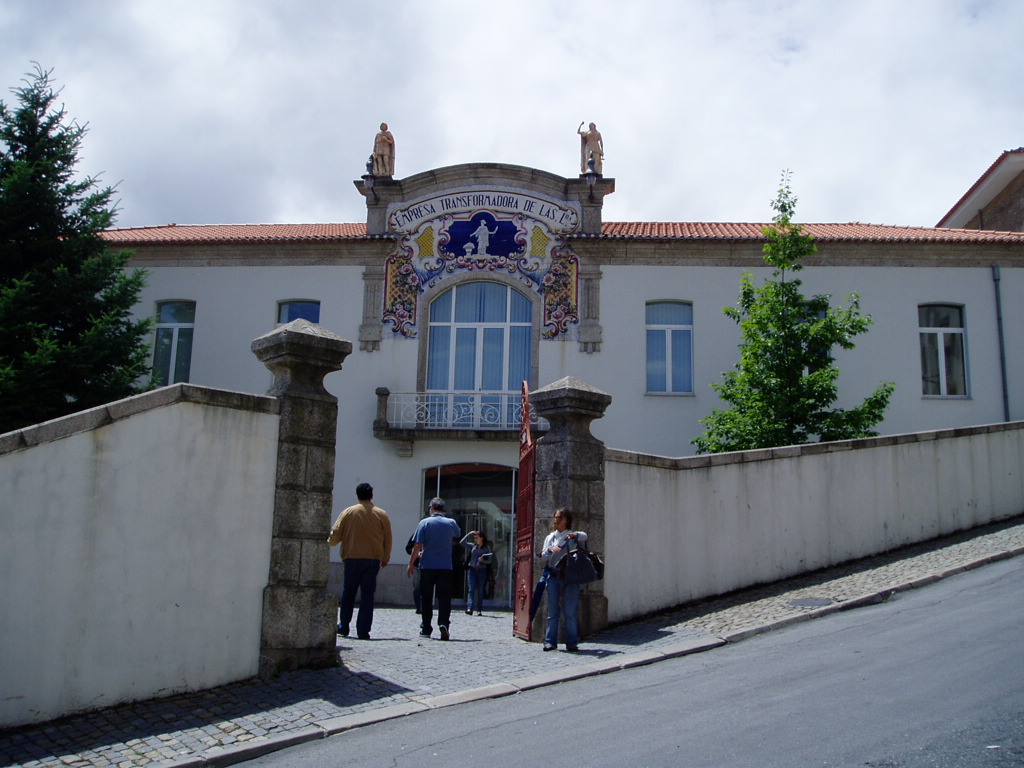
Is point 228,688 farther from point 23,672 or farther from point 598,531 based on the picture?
point 598,531

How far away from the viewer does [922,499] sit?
45.5 ft

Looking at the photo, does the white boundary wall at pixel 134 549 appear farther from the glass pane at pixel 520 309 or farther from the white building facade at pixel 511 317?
the glass pane at pixel 520 309

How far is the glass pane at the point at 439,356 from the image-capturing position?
1983 cm

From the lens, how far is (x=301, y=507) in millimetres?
8109

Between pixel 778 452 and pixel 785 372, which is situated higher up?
pixel 785 372

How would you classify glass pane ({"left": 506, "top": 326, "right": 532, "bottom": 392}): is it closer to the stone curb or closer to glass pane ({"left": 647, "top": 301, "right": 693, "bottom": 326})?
glass pane ({"left": 647, "top": 301, "right": 693, "bottom": 326})

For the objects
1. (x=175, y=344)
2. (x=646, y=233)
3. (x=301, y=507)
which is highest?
(x=646, y=233)

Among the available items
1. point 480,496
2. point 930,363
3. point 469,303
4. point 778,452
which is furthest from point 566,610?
point 930,363

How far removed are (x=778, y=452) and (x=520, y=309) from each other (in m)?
8.44

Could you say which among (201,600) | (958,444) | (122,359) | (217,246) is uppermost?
(217,246)

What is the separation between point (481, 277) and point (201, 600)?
13233 mm

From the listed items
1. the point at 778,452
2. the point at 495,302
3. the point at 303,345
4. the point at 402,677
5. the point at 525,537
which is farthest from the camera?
the point at 495,302

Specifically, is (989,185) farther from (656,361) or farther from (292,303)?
(292,303)

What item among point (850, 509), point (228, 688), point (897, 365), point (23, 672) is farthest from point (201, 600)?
point (897, 365)
